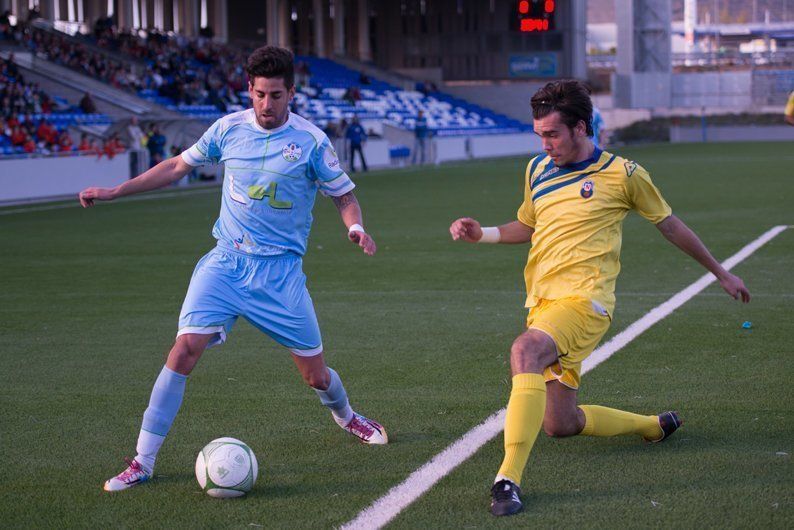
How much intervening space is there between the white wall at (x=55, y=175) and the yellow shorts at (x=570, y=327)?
2044 cm

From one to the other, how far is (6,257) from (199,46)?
33.3 m

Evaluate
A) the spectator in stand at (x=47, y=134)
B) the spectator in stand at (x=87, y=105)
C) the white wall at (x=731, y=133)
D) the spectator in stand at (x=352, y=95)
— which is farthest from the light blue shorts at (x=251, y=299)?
the white wall at (x=731, y=133)

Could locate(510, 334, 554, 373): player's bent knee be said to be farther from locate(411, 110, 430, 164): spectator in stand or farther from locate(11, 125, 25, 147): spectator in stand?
locate(411, 110, 430, 164): spectator in stand

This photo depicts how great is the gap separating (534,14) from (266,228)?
35631 mm

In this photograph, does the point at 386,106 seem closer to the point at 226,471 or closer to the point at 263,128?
the point at 263,128

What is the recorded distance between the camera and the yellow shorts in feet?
16.8

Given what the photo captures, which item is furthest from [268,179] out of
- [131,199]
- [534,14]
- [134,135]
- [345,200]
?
[534,14]

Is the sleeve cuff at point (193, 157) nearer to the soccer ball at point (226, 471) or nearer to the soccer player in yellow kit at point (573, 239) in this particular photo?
the soccer player in yellow kit at point (573, 239)

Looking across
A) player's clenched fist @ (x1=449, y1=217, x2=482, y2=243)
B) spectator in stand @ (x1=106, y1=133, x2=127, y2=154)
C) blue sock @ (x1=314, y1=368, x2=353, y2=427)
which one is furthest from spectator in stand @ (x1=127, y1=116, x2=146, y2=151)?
player's clenched fist @ (x1=449, y1=217, x2=482, y2=243)

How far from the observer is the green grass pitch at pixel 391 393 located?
194 inches

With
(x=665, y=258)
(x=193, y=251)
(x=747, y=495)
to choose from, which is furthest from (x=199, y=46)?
(x=747, y=495)

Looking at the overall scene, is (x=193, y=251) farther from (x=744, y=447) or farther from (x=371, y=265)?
(x=744, y=447)

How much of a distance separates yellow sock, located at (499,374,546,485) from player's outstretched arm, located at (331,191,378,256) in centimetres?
100

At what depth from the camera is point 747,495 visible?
496cm
